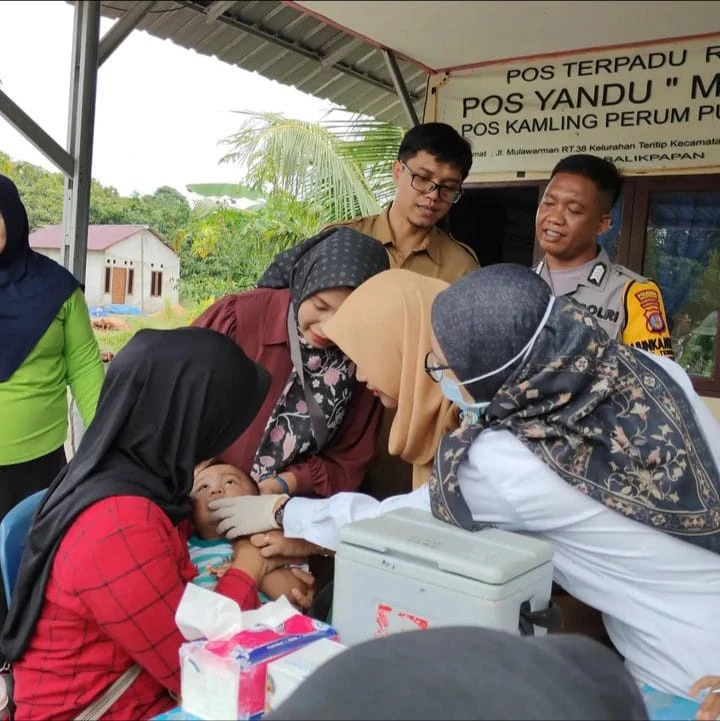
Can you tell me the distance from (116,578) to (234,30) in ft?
10.4

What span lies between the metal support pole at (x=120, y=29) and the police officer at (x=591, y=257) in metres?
1.83

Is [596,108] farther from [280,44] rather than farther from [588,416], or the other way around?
[588,416]

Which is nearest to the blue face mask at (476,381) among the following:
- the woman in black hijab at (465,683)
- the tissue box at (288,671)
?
the tissue box at (288,671)

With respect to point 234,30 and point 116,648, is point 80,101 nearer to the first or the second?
point 234,30

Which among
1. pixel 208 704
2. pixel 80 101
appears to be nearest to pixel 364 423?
pixel 208 704

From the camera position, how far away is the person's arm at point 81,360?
2.73 meters

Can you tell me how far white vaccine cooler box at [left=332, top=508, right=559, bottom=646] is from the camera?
1220 millimetres

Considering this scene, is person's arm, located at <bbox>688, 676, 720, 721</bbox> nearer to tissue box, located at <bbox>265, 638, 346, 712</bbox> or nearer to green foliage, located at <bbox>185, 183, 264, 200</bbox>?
tissue box, located at <bbox>265, 638, 346, 712</bbox>

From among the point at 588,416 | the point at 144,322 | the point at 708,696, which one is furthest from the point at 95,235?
the point at 708,696

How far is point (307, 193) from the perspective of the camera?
27.6ft

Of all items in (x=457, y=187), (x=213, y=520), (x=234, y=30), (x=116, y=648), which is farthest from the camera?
(x=234, y=30)

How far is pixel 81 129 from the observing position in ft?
10.0

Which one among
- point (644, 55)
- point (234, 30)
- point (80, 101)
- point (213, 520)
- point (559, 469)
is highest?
point (234, 30)

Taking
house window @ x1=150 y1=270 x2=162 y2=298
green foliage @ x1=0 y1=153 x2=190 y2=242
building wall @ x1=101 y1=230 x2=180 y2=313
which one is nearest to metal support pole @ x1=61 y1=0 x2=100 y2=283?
green foliage @ x1=0 y1=153 x2=190 y2=242
